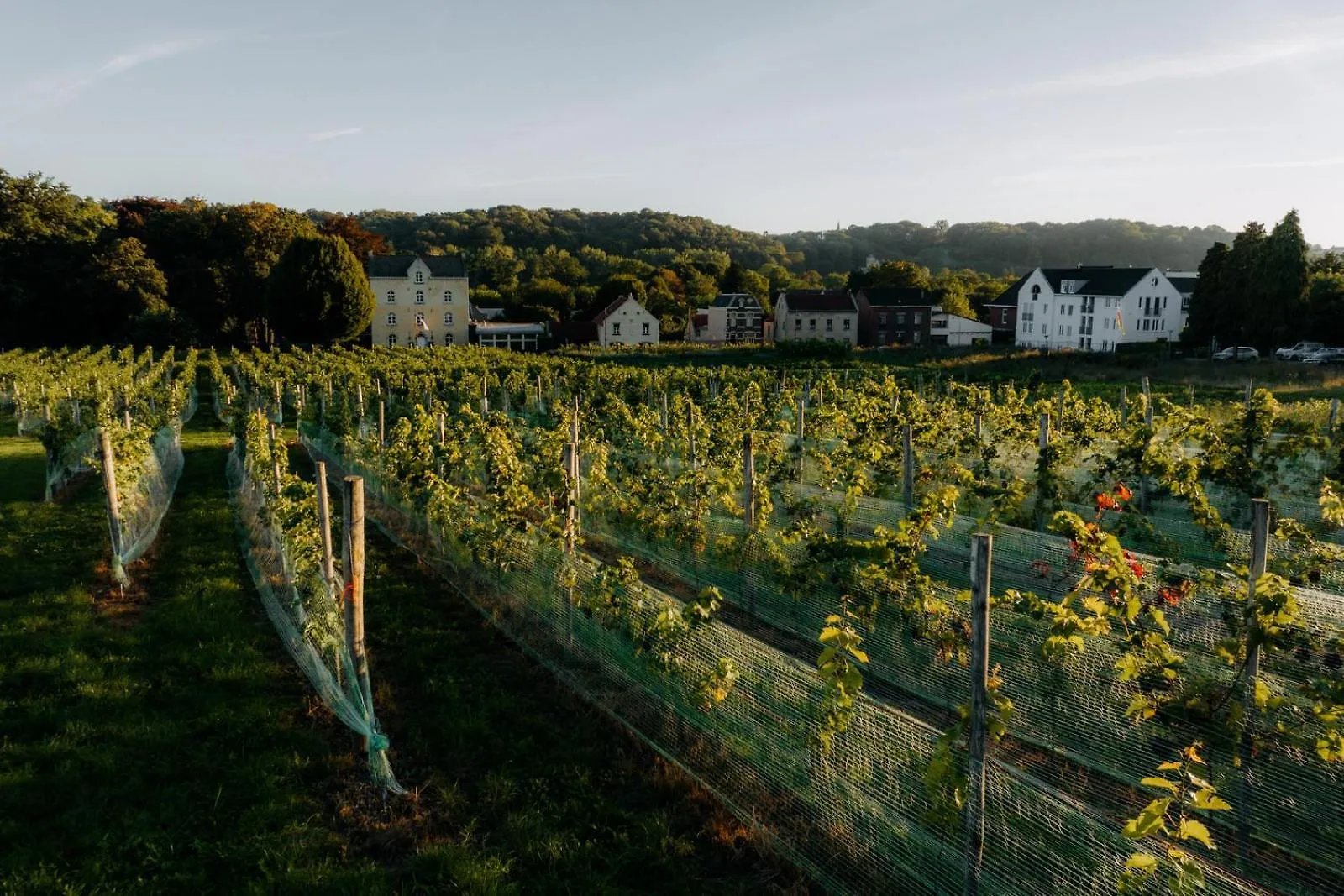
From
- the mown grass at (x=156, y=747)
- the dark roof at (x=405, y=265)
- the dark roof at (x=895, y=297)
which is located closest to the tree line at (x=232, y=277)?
the dark roof at (x=405, y=265)

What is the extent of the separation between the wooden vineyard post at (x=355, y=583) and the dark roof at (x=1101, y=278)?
210ft

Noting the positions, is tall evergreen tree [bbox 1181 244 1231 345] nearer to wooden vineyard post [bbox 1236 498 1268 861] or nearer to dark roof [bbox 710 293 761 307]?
dark roof [bbox 710 293 761 307]

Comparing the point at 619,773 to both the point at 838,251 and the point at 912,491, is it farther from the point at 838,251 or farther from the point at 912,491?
the point at 838,251

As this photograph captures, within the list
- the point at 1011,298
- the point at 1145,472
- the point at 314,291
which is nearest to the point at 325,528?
the point at 1145,472

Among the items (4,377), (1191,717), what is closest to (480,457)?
(1191,717)

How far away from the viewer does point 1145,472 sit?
1008 cm

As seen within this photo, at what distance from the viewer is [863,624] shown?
6.98 metres

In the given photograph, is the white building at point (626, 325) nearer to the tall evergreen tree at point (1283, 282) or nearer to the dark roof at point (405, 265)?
the dark roof at point (405, 265)

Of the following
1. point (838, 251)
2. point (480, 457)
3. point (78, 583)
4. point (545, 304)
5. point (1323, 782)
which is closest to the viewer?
point (1323, 782)

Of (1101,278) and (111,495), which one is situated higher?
(1101,278)

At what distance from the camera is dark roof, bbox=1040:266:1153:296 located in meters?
59.2

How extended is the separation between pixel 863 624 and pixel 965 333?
6953cm

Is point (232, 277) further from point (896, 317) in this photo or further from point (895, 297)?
point (895, 297)

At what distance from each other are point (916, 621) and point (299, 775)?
4742 mm
